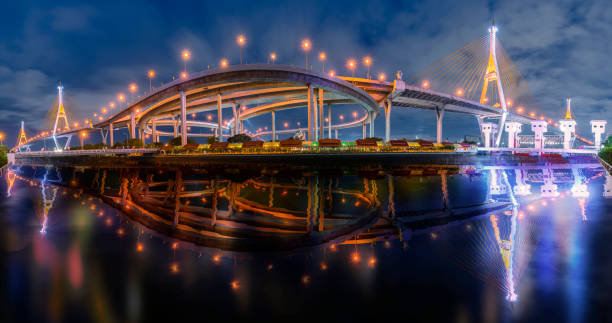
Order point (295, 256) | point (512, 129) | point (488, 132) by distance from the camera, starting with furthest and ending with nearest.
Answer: point (488, 132) → point (512, 129) → point (295, 256)

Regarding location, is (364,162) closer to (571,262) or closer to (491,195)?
(491,195)

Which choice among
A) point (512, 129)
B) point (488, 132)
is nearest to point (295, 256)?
point (512, 129)

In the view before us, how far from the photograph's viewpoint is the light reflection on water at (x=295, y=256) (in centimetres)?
272

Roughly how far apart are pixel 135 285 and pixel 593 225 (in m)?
8.29

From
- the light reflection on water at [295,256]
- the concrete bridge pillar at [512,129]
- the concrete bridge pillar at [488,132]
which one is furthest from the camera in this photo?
the concrete bridge pillar at [488,132]

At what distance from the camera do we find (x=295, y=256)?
3.85 meters

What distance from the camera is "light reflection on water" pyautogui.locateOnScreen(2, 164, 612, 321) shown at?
2723mm

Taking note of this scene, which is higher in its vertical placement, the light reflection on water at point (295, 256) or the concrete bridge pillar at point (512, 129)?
the concrete bridge pillar at point (512, 129)

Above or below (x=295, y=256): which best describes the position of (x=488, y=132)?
above

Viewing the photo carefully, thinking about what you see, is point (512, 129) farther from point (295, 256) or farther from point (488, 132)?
point (295, 256)

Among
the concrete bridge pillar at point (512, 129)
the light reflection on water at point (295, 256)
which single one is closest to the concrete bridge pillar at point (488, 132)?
the concrete bridge pillar at point (512, 129)

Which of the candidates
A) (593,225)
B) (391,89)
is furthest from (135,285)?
(391,89)

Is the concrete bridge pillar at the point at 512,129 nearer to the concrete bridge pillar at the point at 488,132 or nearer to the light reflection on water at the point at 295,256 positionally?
the concrete bridge pillar at the point at 488,132

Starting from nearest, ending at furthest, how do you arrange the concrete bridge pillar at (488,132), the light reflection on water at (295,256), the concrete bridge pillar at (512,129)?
the light reflection on water at (295,256) → the concrete bridge pillar at (512,129) → the concrete bridge pillar at (488,132)
